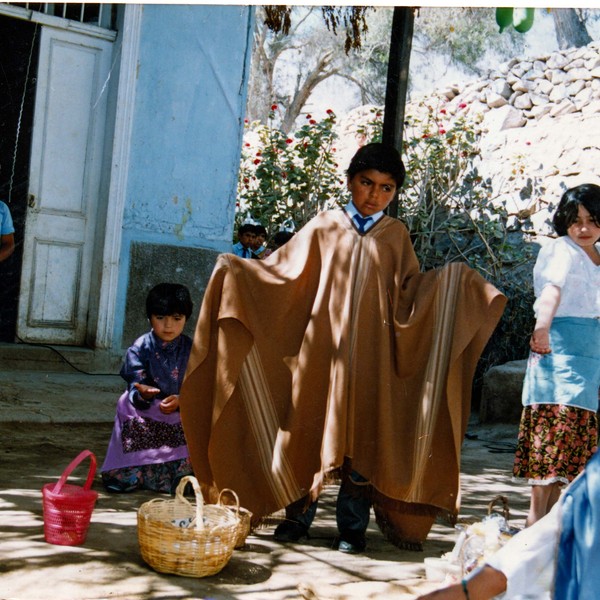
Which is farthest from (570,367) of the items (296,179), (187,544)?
(296,179)

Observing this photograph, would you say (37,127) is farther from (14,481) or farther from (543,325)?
(543,325)

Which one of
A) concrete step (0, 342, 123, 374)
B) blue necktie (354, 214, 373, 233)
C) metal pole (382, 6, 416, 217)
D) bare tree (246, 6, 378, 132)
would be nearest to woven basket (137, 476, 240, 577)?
blue necktie (354, 214, 373, 233)

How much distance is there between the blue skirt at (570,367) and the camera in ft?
13.5

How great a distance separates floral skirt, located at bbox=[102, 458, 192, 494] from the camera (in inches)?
185

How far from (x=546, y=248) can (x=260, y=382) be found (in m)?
1.43

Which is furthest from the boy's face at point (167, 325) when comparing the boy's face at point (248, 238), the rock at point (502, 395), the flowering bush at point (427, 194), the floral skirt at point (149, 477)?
the flowering bush at point (427, 194)

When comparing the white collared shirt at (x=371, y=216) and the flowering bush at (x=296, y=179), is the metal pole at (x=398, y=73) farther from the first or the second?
the flowering bush at (x=296, y=179)

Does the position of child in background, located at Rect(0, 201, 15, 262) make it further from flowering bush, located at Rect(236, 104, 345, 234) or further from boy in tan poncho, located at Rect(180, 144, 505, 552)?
flowering bush, located at Rect(236, 104, 345, 234)

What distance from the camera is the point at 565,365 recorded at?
413 centimetres

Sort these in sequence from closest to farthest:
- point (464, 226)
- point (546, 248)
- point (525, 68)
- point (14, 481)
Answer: point (546, 248) → point (14, 481) → point (464, 226) → point (525, 68)

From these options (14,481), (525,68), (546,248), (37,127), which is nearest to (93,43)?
(37,127)

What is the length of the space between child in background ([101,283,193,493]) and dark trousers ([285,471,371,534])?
0.94 m

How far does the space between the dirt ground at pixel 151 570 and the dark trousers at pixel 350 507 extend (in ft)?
0.38

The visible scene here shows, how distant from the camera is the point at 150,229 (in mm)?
7793
